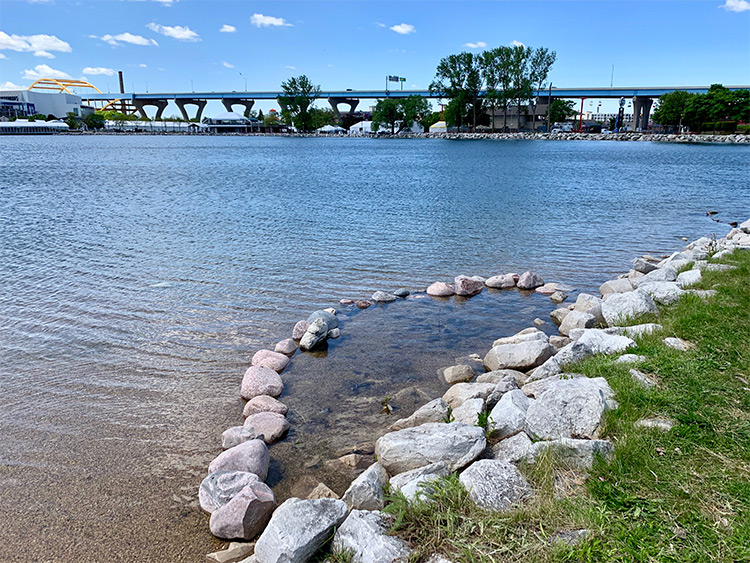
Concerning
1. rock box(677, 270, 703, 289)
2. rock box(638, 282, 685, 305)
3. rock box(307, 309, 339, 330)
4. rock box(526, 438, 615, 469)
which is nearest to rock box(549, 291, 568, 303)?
rock box(677, 270, 703, 289)

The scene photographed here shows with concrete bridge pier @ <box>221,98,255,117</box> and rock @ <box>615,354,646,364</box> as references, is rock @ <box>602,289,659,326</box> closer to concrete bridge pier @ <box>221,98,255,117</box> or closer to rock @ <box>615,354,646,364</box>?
rock @ <box>615,354,646,364</box>

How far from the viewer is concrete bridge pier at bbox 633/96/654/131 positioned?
134m

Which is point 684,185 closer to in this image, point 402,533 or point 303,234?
point 303,234

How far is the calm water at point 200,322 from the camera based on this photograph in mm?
5277

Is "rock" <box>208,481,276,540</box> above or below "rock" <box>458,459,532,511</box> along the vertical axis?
below

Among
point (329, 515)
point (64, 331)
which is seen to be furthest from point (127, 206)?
point (329, 515)

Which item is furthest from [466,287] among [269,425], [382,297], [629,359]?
[269,425]

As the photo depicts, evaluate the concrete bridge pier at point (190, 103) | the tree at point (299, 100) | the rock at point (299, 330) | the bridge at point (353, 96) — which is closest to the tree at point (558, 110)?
the bridge at point (353, 96)

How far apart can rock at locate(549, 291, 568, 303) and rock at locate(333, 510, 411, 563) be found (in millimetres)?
8396

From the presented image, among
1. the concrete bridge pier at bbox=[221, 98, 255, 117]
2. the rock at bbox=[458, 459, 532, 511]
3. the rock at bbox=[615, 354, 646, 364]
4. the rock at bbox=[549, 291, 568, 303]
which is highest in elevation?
the concrete bridge pier at bbox=[221, 98, 255, 117]

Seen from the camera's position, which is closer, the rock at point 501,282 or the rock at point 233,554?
the rock at point 233,554

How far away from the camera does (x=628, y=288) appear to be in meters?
10.6

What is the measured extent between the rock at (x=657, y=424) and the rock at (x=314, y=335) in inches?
207

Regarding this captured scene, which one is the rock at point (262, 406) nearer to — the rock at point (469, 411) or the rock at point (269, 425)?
the rock at point (269, 425)
